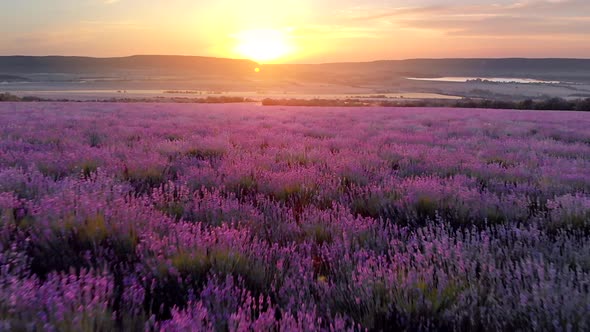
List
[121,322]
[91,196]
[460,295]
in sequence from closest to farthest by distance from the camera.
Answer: [121,322] → [460,295] → [91,196]

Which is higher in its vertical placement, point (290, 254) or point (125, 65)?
point (125, 65)

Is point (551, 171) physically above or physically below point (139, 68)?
below

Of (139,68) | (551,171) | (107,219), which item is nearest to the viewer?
(107,219)

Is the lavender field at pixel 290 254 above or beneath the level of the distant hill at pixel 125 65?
beneath

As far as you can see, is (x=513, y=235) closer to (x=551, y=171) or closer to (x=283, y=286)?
(x=283, y=286)

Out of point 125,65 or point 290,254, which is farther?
point 125,65

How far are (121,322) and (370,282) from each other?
122cm

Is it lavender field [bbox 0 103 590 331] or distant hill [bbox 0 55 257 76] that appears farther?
distant hill [bbox 0 55 257 76]

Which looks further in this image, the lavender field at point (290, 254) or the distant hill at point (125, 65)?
the distant hill at point (125, 65)

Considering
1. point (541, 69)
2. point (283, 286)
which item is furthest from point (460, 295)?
point (541, 69)

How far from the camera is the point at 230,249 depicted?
2.41 m

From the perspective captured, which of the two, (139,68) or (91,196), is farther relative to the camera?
(139,68)

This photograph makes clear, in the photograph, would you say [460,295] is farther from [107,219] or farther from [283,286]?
[107,219]

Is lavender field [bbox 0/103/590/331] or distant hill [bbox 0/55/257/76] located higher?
distant hill [bbox 0/55/257/76]
